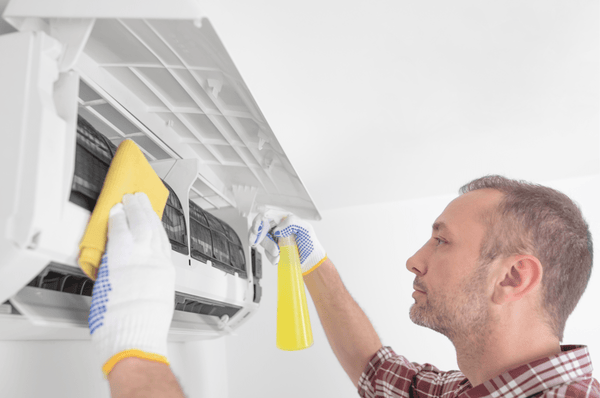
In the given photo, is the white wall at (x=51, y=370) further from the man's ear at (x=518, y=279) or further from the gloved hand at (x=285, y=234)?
the man's ear at (x=518, y=279)

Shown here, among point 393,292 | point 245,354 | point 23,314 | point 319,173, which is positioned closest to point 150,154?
point 23,314

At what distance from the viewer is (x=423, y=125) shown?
1.85m

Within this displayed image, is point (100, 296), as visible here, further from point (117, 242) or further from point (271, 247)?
point (271, 247)

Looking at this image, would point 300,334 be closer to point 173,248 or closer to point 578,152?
point 173,248

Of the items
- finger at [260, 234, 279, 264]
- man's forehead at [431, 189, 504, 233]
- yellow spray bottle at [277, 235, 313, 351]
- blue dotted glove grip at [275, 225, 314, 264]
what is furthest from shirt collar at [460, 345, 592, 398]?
finger at [260, 234, 279, 264]

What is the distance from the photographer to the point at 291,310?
1.29m

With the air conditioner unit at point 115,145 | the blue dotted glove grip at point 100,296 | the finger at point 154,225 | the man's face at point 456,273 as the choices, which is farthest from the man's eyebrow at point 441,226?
the blue dotted glove grip at point 100,296

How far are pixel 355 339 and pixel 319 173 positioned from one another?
3.09 feet

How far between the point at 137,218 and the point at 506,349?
0.95 m

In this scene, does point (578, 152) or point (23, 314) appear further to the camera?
point (578, 152)

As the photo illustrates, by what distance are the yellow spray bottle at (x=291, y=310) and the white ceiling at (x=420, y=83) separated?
473 millimetres

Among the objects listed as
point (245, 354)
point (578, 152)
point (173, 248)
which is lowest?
point (245, 354)

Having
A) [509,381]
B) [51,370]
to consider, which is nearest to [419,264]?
[509,381]

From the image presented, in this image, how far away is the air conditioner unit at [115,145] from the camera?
609 mm
